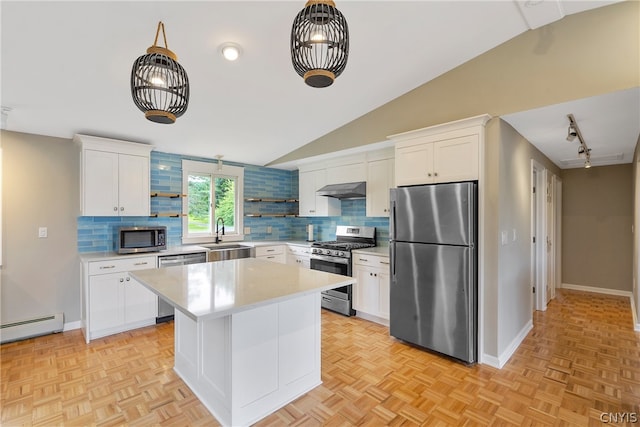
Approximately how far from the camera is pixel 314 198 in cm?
496

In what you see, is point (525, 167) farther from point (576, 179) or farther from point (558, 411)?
point (576, 179)

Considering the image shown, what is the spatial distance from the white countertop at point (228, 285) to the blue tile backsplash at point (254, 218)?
6.23 feet

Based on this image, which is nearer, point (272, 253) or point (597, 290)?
point (272, 253)

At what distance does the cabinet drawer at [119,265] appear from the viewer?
3.31m

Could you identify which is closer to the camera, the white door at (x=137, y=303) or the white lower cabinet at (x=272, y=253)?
the white door at (x=137, y=303)

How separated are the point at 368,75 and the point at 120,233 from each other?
10.4 ft

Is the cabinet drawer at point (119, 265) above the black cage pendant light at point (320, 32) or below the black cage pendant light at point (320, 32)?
below

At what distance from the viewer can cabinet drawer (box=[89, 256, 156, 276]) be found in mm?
3307

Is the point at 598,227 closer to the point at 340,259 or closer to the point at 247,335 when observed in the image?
the point at 340,259

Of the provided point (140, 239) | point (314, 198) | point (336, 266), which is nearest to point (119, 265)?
point (140, 239)

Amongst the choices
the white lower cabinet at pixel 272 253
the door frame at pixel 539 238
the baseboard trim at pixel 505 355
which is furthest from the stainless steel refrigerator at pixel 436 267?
the white lower cabinet at pixel 272 253

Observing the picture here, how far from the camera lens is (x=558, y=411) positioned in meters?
2.11

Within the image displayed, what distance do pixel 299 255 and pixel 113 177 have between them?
2.58 meters
